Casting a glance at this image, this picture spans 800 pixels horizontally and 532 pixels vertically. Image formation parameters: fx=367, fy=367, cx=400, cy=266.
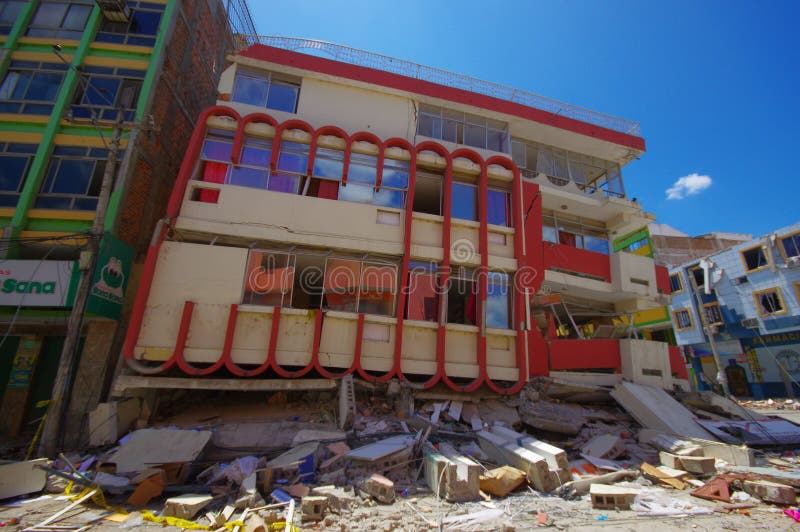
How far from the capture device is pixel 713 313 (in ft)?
88.9

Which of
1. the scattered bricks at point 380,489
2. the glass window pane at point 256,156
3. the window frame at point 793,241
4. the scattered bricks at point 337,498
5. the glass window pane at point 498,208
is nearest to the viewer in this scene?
the scattered bricks at point 337,498

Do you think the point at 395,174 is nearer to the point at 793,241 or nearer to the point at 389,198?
the point at 389,198

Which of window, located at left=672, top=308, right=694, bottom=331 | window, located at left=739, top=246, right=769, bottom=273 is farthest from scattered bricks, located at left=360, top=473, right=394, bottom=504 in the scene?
window, located at left=672, top=308, right=694, bottom=331

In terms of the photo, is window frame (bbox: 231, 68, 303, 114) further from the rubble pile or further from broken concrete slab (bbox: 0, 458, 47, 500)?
broken concrete slab (bbox: 0, 458, 47, 500)

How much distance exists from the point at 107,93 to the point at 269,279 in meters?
9.05

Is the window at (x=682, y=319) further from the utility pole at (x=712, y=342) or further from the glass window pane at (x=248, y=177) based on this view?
the glass window pane at (x=248, y=177)

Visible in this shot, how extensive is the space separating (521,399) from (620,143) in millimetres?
12091

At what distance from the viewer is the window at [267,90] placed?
515 inches

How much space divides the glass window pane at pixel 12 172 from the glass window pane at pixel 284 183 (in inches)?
312

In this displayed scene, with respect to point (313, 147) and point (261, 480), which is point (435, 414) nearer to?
point (261, 480)

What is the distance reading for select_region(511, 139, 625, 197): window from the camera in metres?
15.5

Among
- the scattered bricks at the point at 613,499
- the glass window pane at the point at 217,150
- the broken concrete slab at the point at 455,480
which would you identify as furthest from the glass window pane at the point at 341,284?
the scattered bricks at the point at 613,499

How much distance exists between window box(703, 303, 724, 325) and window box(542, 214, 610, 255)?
18.0 m

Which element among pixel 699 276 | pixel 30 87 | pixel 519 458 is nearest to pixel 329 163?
pixel 519 458
